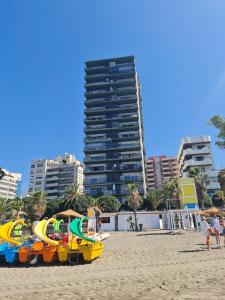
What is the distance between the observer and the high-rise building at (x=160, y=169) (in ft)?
398

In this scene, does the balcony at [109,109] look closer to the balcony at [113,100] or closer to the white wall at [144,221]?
the balcony at [113,100]

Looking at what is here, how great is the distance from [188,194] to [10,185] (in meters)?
139

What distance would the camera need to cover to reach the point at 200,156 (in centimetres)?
6850

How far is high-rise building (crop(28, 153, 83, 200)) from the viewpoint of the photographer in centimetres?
10719

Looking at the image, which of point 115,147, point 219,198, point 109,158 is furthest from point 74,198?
point 219,198

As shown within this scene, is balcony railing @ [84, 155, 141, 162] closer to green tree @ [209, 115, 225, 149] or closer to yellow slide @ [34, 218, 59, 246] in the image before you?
green tree @ [209, 115, 225, 149]

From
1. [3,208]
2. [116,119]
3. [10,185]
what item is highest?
[116,119]

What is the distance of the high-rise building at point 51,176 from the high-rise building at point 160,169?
3717cm

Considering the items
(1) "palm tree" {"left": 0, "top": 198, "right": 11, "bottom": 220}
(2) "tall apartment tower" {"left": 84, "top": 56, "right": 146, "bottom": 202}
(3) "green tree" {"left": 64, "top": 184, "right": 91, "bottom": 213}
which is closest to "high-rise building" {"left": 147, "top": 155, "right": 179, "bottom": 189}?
(2) "tall apartment tower" {"left": 84, "top": 56, "right": 146, "bottom": 202}

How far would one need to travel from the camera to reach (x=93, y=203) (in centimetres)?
5253

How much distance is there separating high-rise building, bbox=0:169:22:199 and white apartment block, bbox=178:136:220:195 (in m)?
107

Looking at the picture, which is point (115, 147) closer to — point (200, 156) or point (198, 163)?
point (198, 163)

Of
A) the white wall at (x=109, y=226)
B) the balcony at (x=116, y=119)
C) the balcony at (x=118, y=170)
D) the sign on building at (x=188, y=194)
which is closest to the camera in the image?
the sign on building at (x=188, y=194)

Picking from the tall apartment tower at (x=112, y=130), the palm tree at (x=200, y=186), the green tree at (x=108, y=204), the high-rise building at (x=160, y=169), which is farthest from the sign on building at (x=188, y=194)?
the high-rise building at (x=160, y=169)
